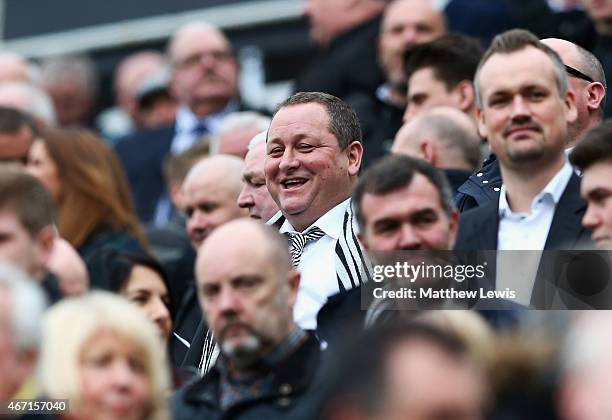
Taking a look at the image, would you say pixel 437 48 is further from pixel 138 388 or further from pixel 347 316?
pixel 138 388

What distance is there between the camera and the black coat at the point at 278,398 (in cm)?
588

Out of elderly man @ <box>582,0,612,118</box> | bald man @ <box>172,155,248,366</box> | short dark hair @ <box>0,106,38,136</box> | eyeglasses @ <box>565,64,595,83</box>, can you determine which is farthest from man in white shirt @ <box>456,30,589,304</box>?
short dark hair @ <box>0,106,38,136</box>

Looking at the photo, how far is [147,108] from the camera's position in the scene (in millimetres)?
13289

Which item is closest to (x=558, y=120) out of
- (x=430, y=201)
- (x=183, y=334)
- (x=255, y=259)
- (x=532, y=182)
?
(x=532, y=182)

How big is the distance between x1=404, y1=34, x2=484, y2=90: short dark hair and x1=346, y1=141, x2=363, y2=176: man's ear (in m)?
1.56

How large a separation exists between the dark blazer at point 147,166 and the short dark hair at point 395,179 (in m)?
5.46

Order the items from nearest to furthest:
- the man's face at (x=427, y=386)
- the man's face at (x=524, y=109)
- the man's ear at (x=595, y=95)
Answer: the man's face at (x=427, y=386) < the man's face at (x=524, y=109) < the man's ear at (x=595, y=95)

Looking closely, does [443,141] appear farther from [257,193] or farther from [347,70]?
[347,70]

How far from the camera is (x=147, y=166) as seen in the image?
12062 millimetres

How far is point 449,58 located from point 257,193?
5.30ft

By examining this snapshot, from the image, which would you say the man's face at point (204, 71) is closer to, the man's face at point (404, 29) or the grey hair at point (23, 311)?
the man's face at point (404, 29)

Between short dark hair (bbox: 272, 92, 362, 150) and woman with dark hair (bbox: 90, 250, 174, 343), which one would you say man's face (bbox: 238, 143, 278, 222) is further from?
woman with dark hair (bbox: 90, 250, 174, 343)

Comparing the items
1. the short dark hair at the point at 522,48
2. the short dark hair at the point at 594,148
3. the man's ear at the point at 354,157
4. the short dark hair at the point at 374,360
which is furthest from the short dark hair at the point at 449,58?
the short dark hair at the point at 374,360

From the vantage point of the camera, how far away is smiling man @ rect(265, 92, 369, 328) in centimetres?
743
